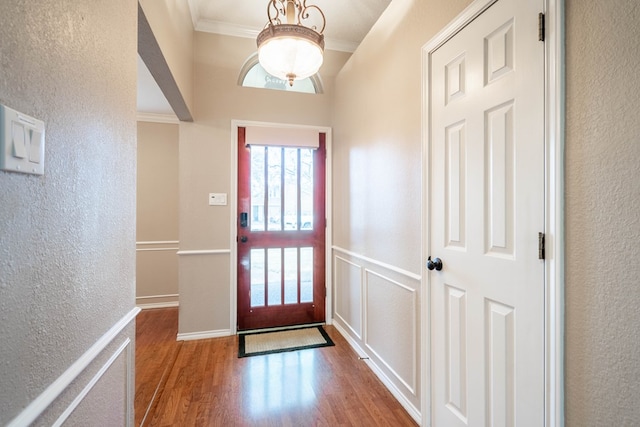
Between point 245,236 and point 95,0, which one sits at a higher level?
point 95,0

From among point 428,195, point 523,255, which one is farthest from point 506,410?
point 428,195

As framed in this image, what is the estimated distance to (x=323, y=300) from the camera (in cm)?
326

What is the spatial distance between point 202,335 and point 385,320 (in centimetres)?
184

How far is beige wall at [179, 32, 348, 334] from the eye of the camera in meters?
2.88

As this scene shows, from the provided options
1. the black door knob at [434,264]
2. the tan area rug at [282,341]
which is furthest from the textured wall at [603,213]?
the tan area rug at [282,341]

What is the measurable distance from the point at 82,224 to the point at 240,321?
245 centimetres

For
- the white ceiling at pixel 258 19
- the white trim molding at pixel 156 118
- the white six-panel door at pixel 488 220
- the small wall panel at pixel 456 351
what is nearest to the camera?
the white six-panel door at pixel 488 220

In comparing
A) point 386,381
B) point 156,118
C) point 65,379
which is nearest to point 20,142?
point 65,379

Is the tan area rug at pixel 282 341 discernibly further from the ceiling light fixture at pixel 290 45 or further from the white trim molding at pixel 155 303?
the ceiling light fixture at pixel 290 45

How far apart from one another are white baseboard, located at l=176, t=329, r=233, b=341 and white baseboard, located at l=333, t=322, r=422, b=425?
3.85ft

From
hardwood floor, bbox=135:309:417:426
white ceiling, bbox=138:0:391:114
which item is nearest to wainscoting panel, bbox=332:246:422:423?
hardwood floor, bbox=135:309:417:426

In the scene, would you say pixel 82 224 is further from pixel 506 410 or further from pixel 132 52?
pixel 506 410

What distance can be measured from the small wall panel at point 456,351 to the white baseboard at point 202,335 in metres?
2.17

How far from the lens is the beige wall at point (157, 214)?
3.85 meters
